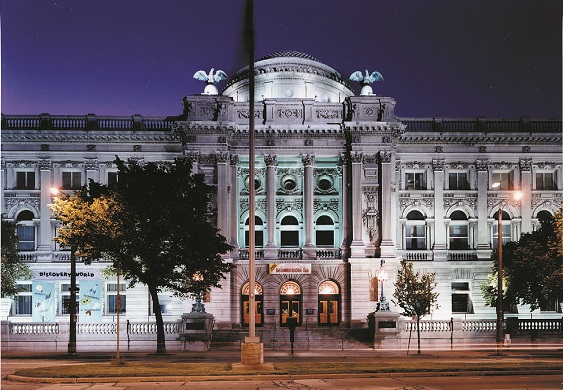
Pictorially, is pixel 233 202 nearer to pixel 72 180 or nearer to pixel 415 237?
pixel 72 180

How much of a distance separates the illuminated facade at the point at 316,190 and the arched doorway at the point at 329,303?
9 cm

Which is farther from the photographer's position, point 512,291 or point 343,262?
point 343,262

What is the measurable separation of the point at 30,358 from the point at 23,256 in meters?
23.6

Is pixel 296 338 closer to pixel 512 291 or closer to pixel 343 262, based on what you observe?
pixel 343 262

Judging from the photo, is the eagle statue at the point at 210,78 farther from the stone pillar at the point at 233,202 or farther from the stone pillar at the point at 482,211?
the stone pillar at the point at 482,211

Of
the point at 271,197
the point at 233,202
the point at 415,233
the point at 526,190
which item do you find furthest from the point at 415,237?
the point at 233,202

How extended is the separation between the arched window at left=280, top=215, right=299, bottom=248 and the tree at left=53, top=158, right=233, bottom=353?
15657mm

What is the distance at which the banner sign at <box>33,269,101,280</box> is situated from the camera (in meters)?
56.3

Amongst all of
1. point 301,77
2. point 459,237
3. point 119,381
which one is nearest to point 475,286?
point 459,237

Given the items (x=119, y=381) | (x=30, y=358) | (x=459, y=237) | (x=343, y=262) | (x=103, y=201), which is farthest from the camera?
(x=459, y=237)

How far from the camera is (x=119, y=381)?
23328mm

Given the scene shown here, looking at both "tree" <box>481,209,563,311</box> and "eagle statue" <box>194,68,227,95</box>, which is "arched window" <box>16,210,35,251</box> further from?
"tree" <box>481,209,563,311</box>

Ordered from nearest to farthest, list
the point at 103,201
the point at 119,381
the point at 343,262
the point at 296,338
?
the point at 119,381, the point at 103,201, the point at 296,338, the point at 343,262

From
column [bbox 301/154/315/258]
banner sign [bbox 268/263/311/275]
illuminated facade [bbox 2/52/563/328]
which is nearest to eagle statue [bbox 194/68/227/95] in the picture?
illuminated facade [bbox 2/52/563/328]
